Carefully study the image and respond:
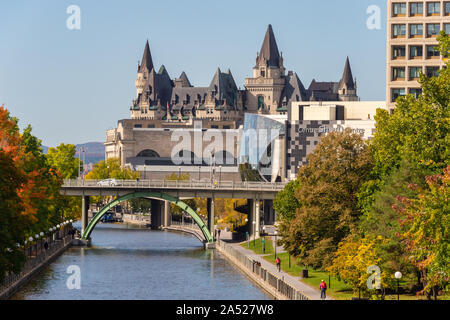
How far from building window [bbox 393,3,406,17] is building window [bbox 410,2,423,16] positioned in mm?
812

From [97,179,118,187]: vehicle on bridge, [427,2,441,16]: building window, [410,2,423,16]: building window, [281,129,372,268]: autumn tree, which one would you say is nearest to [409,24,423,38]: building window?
[410,2,423,16]: building window

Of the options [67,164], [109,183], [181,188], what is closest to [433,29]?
[181,188]

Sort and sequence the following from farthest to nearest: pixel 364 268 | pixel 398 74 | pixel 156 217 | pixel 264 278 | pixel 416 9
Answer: pixel 156 217 < pixel 398 74 < pixel 416 9 < pixel 264 278 < pixel 364 268

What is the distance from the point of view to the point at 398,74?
10738 cm

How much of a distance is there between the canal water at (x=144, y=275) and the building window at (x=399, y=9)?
100 ft

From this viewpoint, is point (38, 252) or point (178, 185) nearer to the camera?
point (38, 252)

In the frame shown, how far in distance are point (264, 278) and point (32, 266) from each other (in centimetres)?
2214

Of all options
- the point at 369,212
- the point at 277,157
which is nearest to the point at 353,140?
the point at 369,212

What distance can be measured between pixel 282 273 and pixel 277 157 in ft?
343

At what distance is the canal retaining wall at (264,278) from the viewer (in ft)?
240

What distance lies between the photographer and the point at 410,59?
349 feet

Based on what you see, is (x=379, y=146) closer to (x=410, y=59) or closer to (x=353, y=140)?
(x=353, y=140)

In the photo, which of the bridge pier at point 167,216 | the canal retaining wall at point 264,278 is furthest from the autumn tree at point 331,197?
the bridge pier at point 167,216

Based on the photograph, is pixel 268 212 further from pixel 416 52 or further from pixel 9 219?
pixel 9 219
